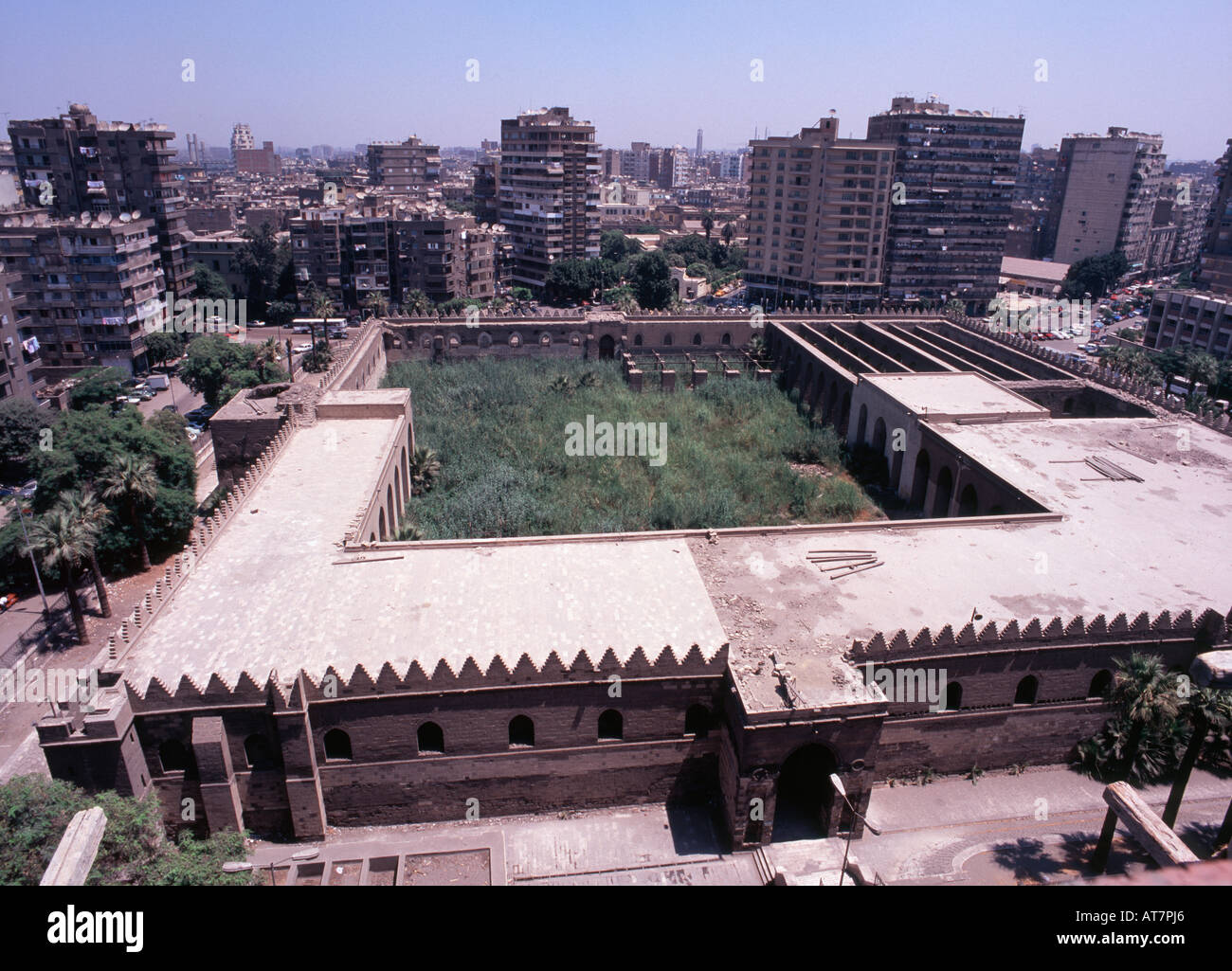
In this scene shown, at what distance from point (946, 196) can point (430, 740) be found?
111354 millimetres

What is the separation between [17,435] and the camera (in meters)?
56.2

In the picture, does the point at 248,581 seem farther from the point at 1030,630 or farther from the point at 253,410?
the point at 1030,630

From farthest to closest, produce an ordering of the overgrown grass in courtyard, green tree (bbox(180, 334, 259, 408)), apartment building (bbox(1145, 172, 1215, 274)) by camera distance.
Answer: apartment building (bbox(1145, 172, 1215, 274)) < green tree (bbox(180, 334, 259, 408)) < the overgrown grass in courtyard

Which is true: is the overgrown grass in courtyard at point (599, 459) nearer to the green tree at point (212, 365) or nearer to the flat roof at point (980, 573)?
the flat roof at point (980, 573)

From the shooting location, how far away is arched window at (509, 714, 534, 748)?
81.8 ft

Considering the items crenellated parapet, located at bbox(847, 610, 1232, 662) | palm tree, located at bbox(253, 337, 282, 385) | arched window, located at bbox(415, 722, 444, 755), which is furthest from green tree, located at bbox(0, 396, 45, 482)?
crenellated parapet, located at bbox(847, 610, 1232, 662)

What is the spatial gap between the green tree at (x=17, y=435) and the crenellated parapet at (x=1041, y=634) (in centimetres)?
5740

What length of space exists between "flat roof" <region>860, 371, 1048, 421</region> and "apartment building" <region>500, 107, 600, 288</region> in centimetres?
7636

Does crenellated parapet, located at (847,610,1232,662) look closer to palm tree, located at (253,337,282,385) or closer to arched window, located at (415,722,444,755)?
arched window, located at (415,722,444,755)

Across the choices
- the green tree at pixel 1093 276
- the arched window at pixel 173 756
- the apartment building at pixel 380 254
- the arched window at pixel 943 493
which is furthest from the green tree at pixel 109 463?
the green tree at pixel 1093 276

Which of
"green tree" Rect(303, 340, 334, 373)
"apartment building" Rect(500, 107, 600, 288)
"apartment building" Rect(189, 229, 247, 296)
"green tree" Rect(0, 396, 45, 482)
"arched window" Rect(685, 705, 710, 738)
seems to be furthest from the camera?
"apartment building" Rect(500, 107, 600, 288)

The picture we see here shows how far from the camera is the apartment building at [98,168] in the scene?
94500 millimetres
